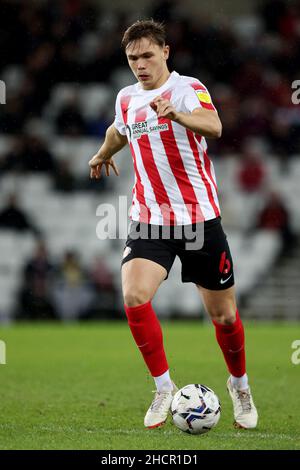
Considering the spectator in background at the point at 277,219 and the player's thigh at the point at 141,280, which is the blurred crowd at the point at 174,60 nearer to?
the spectator in background at the point at 277,219

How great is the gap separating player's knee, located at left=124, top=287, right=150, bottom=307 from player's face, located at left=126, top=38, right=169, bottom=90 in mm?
1316

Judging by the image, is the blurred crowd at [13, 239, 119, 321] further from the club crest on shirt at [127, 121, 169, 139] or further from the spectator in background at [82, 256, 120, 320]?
the club crest on shirt at [127, 121, 169, 139]

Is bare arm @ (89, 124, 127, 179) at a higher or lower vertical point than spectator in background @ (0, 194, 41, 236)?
higher

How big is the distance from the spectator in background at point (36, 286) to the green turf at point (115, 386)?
0.86 meters

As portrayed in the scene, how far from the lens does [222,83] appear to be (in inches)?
664

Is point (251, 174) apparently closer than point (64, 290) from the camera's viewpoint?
No

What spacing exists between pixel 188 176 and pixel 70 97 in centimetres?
1094

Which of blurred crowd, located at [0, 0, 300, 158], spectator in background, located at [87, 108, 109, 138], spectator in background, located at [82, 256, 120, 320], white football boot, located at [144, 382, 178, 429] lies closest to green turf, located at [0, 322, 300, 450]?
white football boot, located at [144, 382, 178, 429]

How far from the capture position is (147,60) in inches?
233

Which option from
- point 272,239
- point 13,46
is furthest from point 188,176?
point 13,46

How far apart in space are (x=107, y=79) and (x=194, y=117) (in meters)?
11.9

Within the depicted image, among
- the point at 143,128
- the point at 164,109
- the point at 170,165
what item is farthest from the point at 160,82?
the point at 164,109

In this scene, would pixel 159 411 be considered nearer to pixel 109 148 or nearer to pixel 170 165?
pixel 170 165

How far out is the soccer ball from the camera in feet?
18.3
